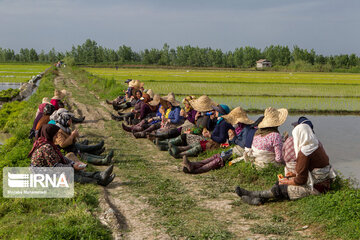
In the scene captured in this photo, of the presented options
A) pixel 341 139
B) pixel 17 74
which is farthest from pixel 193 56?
pixel 341 139

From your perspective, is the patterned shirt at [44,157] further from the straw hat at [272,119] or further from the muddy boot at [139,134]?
the muddy boot at [139,134]

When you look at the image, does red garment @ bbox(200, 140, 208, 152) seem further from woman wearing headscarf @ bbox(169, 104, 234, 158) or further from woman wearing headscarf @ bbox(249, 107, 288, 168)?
woman wearing headscarf @ bbox(249, 107, 288, 168)

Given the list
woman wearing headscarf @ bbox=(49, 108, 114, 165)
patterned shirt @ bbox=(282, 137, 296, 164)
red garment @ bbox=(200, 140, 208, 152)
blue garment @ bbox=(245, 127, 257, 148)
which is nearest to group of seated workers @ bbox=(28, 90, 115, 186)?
woman wearing headscarf @ bbox=(49, 108, 114, 165)

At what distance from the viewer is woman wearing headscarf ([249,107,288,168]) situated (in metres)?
5.36

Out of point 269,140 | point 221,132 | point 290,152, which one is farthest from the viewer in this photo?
point 221,132

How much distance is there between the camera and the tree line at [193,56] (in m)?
77.6

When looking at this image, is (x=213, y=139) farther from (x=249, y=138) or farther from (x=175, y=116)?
(x=175, y=116)

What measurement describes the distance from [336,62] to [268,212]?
245 feet

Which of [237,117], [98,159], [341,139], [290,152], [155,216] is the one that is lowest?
[341,139]

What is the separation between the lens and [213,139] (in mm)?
7035

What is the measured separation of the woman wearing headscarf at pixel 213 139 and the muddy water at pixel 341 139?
2.88m

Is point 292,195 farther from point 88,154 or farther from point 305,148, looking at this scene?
point 88,154

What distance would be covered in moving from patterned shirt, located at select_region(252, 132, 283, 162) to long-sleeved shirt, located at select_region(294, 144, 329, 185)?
0.92m

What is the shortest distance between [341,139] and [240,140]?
5825mm
